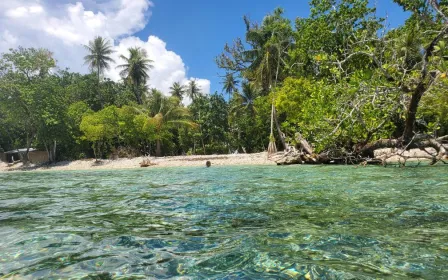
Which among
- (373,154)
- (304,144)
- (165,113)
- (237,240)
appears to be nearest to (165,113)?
(165,113)

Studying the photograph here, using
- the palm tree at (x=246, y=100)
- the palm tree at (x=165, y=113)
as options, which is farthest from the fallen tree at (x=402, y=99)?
the palm tree at (x=165, y=113)

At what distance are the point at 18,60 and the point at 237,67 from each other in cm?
2090

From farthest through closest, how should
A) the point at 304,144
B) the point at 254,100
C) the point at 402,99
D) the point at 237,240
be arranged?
1. the point at 254,100
2. the point at 304,144
3. the point at 402,99
4. the point at 237,240

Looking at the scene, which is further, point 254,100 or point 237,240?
point 254,100

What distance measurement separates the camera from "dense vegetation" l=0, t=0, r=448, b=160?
12.6 m

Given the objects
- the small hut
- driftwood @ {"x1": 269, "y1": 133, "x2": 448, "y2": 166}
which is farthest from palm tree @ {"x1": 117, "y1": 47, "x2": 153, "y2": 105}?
driftwood @ {"x1": 269, "y1": 133, "x2": 448, "y2": 166}

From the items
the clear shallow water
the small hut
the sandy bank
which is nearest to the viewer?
the clear shallow water

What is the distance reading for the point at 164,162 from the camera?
26859mm

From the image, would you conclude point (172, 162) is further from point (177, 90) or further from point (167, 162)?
point (177, 90)

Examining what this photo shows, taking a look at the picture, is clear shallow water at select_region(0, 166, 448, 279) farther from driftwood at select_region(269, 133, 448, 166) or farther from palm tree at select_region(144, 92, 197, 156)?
palm tree at select_region(144, 92, 197, 156)

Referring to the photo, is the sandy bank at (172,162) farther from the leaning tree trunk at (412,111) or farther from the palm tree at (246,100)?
the leaning tree trunk at (412,111)

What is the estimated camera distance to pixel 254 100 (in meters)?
29.9

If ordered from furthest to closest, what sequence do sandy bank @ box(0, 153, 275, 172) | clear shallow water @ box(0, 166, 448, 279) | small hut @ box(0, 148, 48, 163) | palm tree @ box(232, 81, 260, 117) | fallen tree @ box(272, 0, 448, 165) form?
small hut @ box(0, 148, 48, 163)
palm tree @ box(232, 81, 260, 117)
sandy bank @ box(0, 153, 275, 172)
fallen tree @ box(272, 0, 448, 165)
clear shallow water @ box(0, 166, 448, 279)

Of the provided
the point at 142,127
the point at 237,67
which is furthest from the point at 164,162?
the point at 237,67
